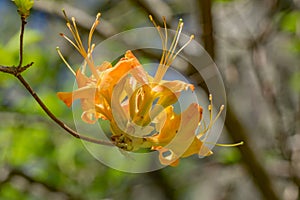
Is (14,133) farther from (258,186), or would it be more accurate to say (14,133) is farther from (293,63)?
(293,63)

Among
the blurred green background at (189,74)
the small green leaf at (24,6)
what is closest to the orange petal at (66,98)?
the small green leaf at (24,6)

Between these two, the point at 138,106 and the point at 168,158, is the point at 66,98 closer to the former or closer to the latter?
the point at 138,106

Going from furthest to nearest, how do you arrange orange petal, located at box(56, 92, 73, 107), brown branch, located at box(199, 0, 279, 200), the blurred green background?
the blurred green background → brown branch, located at box(199, 0, 279, 200) → orange petal, located at box(56, 92, 73, 107)

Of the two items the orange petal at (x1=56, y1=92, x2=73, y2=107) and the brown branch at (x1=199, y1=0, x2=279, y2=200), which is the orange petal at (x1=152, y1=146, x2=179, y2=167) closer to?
the orange petal at (x1=56, y1=92, x2=73, y2=107)

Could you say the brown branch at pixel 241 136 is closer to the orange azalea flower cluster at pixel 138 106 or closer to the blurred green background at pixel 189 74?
the blurred green background at pixel 189 74

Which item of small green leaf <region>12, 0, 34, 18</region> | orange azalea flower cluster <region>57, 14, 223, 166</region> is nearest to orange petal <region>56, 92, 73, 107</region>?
orange azalea flower cluster <region>57, 14, 223, 166</region>

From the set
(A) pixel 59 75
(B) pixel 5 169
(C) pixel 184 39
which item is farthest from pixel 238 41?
(B) pixel 5 169
